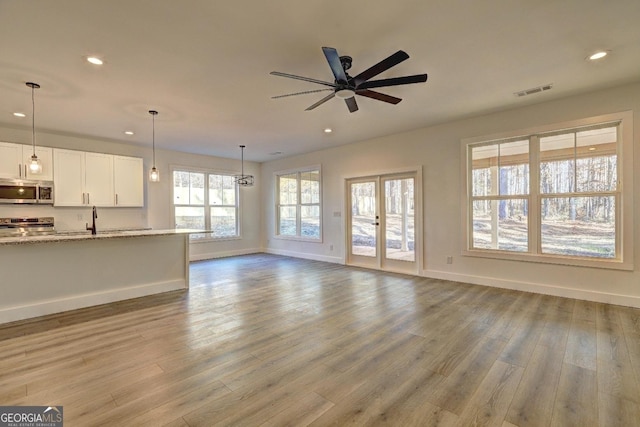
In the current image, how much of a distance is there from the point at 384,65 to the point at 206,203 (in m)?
6.39

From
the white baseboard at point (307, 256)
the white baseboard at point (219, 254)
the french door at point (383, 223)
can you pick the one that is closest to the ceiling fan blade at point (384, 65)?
the french door at point (383, 223)

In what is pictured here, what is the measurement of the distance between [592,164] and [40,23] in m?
6.26

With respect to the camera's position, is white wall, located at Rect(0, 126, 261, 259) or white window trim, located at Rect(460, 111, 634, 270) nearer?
white window trim, located at Rect(460, 111, 634, 270)

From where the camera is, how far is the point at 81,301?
12.4 feet

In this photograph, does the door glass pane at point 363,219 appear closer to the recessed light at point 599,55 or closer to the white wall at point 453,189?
the white wall at point 453,189

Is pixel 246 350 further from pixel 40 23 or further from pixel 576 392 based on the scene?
pixel 40 23

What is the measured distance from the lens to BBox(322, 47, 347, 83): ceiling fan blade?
2.19 m

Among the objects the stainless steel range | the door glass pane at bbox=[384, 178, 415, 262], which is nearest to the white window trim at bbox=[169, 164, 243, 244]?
the stainless steel range

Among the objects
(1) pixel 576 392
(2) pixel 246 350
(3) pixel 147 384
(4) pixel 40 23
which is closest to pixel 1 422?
(3) pixel 147 384

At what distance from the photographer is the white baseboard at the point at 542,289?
374 centimetres

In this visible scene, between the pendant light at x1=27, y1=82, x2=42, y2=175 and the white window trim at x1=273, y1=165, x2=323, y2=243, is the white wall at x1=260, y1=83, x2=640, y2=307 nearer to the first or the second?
the white window trim at x1=273, y1=165, x2=323, y2=243

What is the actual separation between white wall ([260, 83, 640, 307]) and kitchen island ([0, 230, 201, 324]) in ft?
11.5

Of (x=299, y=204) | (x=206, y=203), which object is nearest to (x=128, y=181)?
(x=206, y=203)

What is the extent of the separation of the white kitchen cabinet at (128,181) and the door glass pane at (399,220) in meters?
5.25
